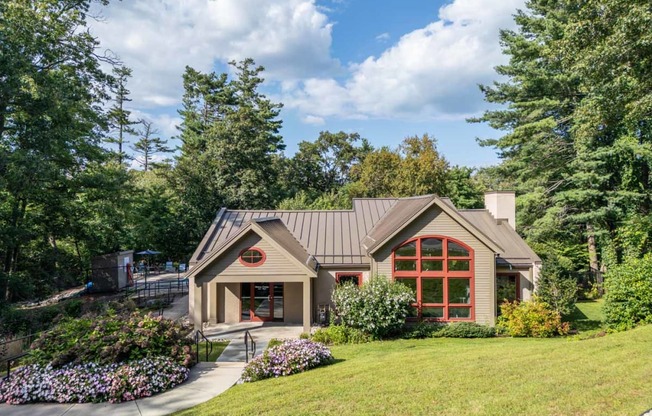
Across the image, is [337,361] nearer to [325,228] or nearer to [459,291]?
[459,291]

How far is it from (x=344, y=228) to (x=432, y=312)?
5.76 m

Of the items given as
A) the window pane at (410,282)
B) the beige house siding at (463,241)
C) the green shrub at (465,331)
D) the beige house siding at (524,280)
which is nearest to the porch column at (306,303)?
the beige house siding at (463,241)

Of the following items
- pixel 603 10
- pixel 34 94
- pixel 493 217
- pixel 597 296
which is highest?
pixel 603 10

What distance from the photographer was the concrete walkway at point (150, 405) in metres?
8.30

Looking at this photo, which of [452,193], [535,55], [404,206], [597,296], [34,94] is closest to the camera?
[34,94]

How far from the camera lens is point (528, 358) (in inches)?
360

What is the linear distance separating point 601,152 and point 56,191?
31.5m

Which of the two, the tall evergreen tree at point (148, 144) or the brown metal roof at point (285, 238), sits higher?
the tall evergreen tree at point (148, 144)

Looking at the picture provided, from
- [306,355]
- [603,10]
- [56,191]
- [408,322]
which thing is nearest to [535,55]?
[603,10]

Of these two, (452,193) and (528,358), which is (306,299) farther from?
(452,193)

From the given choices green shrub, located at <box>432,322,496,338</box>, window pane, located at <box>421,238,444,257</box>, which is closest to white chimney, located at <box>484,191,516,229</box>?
window pane, located at <box>421,238,444,257</box>

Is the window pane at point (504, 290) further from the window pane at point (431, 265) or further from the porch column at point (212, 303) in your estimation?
the porch column at point (212, 303)

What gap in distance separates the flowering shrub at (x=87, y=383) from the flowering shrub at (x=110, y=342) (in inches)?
11.2

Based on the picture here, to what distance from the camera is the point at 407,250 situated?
51.9ft
